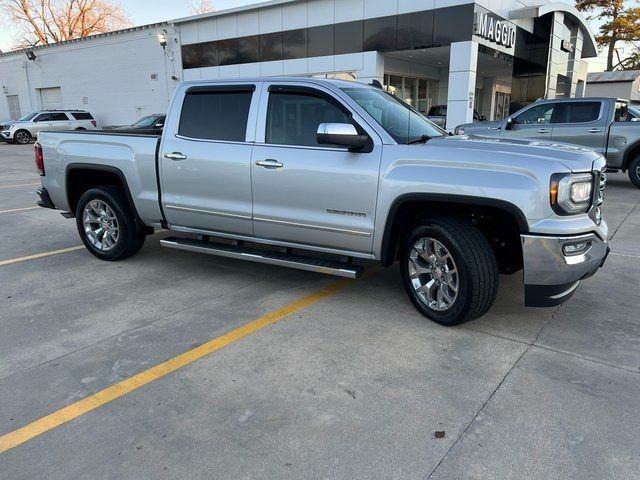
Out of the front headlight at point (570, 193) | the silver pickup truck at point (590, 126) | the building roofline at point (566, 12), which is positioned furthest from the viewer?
the building roofline at point (566, 12)

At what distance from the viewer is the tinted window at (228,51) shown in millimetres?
24812

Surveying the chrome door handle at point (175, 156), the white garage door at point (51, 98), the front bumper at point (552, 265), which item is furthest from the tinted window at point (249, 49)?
the front bumper at point (552, 265)

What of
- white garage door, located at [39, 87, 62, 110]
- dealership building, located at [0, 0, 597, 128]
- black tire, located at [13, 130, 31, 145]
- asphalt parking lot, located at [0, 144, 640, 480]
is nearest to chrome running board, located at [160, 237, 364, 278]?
asphalt parking lot, located at [0, 144, 640, 480]

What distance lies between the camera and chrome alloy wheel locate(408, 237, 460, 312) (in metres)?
4.04

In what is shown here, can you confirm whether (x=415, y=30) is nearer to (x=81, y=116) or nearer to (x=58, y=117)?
(x=81, y=116)

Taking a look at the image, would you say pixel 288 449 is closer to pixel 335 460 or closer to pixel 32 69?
pixel 335 460

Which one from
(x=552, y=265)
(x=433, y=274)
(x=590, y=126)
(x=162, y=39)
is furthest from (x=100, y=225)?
(x=162, y=39)

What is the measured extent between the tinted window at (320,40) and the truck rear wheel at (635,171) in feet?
46.3

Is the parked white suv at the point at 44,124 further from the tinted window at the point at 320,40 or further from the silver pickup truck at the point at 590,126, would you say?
the silver pickup truck at the point at 590,126

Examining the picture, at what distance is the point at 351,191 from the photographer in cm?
427

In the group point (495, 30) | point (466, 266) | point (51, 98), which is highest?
point (495, 30)

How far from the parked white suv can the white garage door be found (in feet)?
23.6

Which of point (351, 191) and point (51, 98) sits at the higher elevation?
point (51, 98)

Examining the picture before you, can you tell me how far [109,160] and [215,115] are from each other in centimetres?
140
